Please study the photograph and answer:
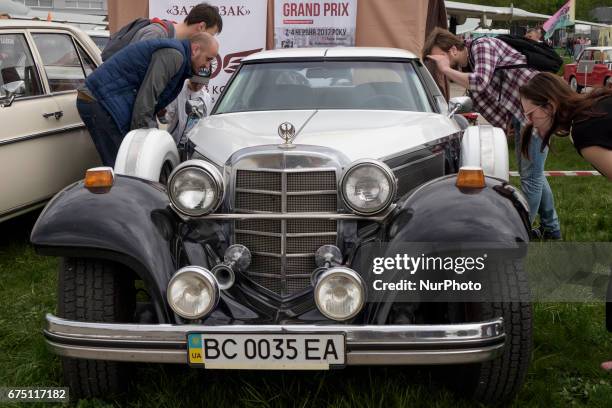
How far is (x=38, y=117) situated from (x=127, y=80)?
3.43ft

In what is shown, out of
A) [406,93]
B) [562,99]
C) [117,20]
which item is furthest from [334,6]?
[562,99]

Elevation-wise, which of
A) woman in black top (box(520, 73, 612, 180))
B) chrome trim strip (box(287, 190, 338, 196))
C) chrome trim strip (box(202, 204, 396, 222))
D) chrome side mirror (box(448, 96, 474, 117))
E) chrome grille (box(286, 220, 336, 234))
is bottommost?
chrome grille (box(286, 220, 336, 234))

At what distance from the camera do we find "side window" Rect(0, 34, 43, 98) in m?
5.50

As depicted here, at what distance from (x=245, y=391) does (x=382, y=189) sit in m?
1.12

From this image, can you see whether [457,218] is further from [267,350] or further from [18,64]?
[18,64]

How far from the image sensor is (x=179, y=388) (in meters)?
3.30

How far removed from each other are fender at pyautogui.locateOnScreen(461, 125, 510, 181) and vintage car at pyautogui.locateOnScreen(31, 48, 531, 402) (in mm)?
60

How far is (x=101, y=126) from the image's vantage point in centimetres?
516

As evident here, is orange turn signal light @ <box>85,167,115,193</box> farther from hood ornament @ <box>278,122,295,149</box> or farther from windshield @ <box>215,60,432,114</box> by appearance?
windshield @ <box>215,60,432,114</box>

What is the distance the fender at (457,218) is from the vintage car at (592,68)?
19.6 m

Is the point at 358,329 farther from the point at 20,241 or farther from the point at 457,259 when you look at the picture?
the point at 20,241

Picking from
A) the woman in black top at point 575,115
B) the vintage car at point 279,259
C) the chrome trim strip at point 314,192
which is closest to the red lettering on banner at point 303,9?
the vintage car at point 279,259

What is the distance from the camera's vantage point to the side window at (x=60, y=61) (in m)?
6.00

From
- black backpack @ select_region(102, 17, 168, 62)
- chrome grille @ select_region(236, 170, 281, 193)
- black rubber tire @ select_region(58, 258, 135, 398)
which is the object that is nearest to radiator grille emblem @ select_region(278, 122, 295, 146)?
chrome grille @ select_region(236, 170, 281, 193)
